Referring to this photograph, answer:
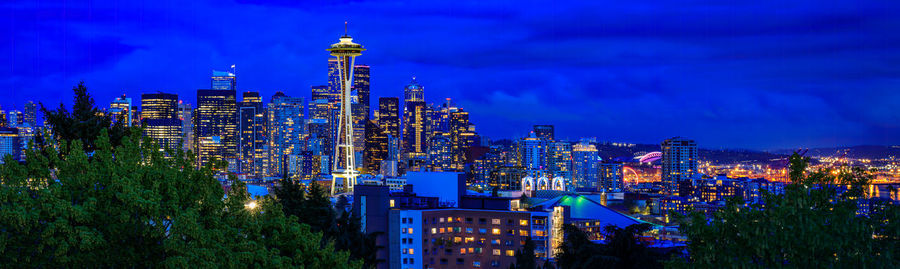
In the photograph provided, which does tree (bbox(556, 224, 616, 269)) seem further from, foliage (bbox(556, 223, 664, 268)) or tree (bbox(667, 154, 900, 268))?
tree (bbox(667, 154, 900, 268))

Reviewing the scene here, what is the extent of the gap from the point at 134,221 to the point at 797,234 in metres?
12.5

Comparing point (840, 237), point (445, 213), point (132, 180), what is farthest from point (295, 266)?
point (445, 213)

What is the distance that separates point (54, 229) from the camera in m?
16.0

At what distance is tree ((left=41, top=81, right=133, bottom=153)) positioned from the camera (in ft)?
97.1

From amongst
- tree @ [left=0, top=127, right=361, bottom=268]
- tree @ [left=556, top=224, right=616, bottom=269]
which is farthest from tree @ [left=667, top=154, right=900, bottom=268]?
tree @ [left=556, top=224, right=616, bottom=269]

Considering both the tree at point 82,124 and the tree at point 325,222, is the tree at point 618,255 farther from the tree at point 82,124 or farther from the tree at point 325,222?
the tree at point 82,124

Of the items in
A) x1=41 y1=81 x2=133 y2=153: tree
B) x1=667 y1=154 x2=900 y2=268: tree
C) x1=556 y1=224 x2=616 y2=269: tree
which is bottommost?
x1=556 y1=224 x2=616 y2=269: tree

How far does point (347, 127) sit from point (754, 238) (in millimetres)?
164230

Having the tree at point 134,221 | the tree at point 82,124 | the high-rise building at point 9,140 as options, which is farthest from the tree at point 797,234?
the high-rise building at point 9,140

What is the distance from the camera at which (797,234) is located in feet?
57.7

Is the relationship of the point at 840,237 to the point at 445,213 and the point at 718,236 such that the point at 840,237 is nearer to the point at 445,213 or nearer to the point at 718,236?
the point at 718,236

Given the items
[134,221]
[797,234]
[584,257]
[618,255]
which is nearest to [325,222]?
[584,257]

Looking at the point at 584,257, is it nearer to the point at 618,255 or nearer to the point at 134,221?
the point at 618,255

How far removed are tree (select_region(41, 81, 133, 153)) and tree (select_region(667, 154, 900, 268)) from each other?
19015mm
